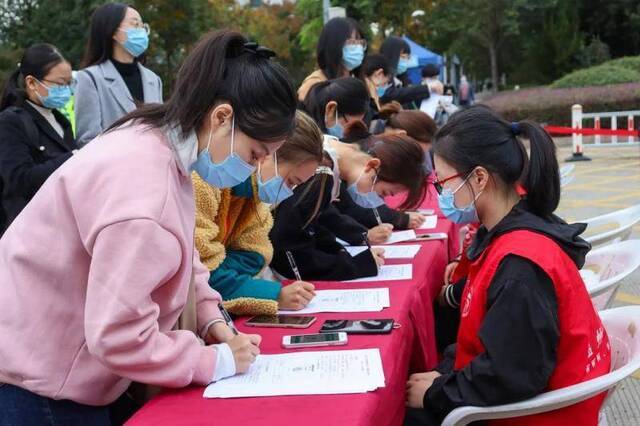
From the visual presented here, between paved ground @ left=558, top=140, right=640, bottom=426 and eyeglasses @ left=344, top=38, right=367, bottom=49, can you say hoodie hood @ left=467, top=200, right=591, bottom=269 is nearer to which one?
paved ground @ left=558, top=140, right=640, bottom=426

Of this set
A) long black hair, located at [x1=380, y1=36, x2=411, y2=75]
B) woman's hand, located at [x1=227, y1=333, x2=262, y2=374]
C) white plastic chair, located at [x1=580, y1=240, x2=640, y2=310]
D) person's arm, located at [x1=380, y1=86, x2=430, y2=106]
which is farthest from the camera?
long black hair, located at [x1=380, y1=36, x2=411, y2=75]

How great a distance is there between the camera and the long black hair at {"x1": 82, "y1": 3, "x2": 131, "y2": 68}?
4172 mm

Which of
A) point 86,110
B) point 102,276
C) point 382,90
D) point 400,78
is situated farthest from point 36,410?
point 400,78

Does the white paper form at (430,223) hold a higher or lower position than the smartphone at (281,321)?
lower

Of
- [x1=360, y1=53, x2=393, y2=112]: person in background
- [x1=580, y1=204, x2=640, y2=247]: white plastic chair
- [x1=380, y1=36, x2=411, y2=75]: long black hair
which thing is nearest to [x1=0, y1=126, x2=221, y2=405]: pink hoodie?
[x1=580, y1=204, x2=640, y2=247]: white plastic chair

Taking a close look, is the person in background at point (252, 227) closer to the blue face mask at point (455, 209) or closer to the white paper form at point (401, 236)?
the blue face mask at point (455, 209)

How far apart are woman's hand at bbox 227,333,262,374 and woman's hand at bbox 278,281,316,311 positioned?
57 cm

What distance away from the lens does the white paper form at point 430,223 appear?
410cm

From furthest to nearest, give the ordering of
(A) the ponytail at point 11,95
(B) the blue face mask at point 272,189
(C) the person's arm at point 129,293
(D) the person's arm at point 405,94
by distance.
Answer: (D) the person's arm at point 405,94, (A) the ponytail at point 11,95, (B) the blue face mask at point 272,189, (C) the person's arm at point 129,293

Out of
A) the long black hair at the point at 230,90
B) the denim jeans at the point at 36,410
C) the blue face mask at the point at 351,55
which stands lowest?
the denim jeans at the point at 36,410

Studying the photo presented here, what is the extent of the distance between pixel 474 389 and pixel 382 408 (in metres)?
0.34

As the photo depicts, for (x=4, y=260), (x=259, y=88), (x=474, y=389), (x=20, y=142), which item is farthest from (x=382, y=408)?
(x=20, y=142)

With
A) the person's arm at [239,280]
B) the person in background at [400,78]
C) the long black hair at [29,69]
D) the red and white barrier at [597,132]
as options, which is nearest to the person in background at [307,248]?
the person's arm at [239,280]

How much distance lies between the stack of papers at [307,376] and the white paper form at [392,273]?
0.92 metres
